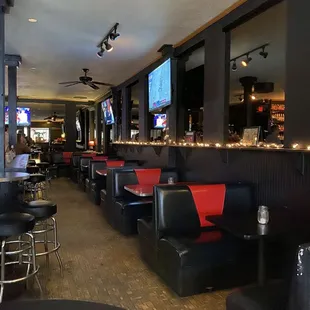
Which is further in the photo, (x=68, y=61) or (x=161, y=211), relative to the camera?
(x=68, y=61)

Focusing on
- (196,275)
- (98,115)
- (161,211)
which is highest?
(98,115)

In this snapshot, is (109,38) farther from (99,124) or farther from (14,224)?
(99,124)

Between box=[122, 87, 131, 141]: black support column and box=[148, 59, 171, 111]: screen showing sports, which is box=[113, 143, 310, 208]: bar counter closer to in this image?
box=[148, 59, 171, 111]: screen showing sports

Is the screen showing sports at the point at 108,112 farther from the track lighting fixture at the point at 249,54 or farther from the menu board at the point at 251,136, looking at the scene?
the menu board at the point at 251,136

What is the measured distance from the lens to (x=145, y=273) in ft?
11.1

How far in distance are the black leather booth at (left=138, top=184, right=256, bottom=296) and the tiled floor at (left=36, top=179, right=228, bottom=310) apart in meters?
0.13

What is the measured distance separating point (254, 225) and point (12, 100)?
21.2 ft

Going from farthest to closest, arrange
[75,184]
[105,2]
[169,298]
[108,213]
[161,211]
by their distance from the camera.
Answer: [75,184]
[108,213]
[105,2]
[161,211]
[169,298]

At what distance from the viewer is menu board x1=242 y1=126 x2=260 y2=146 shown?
378 centimetres

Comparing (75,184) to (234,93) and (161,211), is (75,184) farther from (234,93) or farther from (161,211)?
(161,211)

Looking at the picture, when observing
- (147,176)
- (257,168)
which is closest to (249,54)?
(147,176)

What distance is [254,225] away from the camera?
258 cm

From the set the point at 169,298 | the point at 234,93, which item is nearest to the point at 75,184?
the point at 234,93

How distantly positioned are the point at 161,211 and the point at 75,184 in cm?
749
